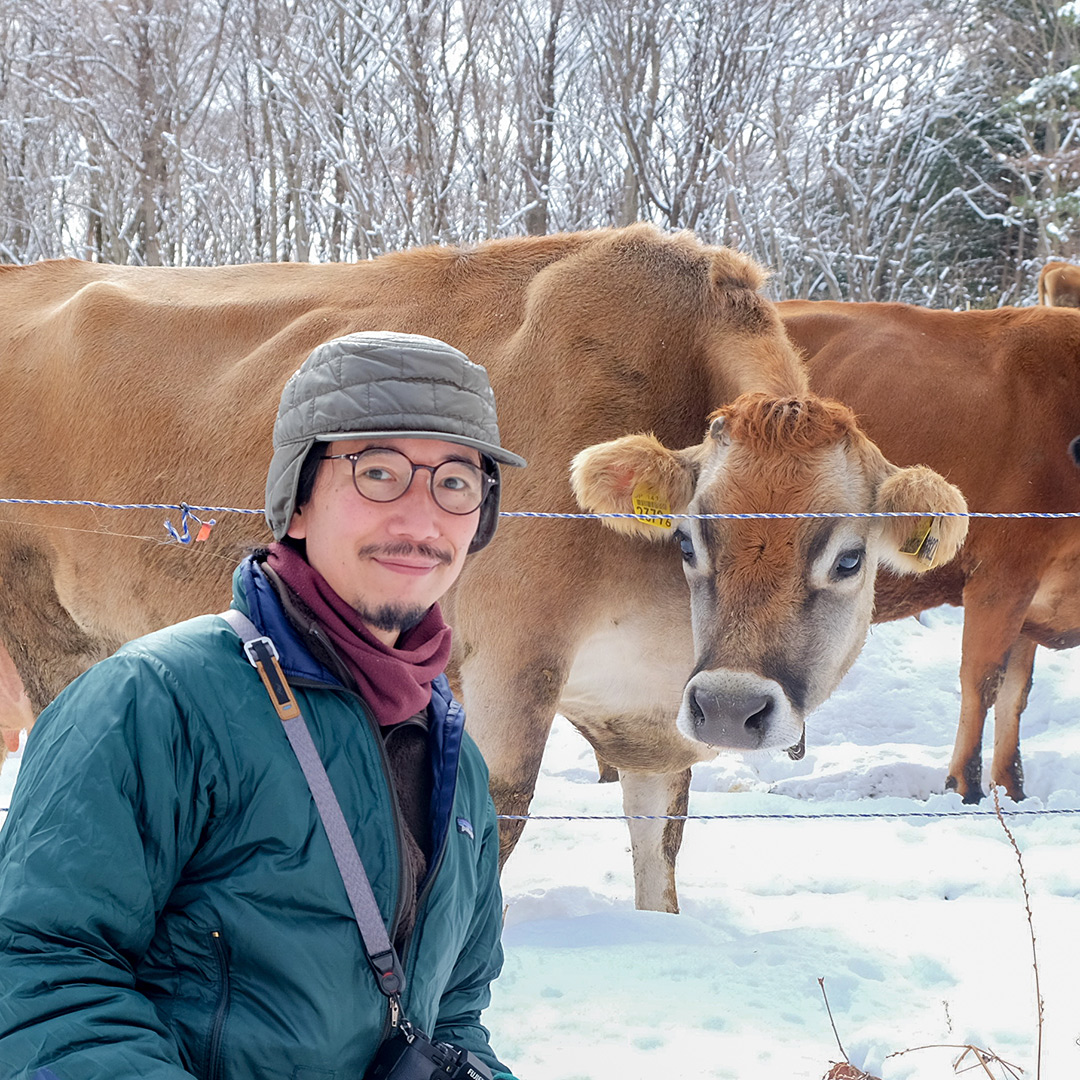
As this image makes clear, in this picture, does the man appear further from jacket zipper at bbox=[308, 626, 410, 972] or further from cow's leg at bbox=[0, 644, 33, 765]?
cow's leg at bbox=[0, 644, 33, 765]

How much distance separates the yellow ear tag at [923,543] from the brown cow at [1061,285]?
5.09 m

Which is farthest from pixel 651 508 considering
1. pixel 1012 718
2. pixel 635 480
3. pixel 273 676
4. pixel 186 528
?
pixel 1012 718

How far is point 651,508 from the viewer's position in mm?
3334

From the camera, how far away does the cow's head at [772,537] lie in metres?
3.03

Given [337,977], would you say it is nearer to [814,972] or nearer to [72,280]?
[814,972]

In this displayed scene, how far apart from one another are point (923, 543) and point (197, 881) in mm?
2512

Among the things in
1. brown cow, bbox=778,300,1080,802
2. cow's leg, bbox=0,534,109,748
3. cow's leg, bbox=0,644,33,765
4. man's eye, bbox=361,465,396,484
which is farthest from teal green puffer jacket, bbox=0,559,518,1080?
brown cow, bbox=778,300,1080,802

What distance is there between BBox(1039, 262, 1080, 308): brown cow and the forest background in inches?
151

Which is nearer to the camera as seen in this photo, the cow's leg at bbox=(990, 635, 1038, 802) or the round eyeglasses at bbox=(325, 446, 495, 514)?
the round eyeglasses at bbox=(325, 446, 495, 514)

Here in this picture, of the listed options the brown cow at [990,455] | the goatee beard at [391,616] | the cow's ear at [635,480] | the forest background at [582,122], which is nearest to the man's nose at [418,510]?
the goatee beard at [391,616]

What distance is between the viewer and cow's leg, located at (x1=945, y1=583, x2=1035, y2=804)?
20.0 feet

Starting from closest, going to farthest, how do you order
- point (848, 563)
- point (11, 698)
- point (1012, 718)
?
point (848, 563) < point (11, 698) < point (1012, 718)

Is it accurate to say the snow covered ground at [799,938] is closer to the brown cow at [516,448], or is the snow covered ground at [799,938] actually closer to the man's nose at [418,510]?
the brown cow at [516,448]

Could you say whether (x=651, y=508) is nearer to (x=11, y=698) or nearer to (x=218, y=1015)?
(x=218, y=1015)
